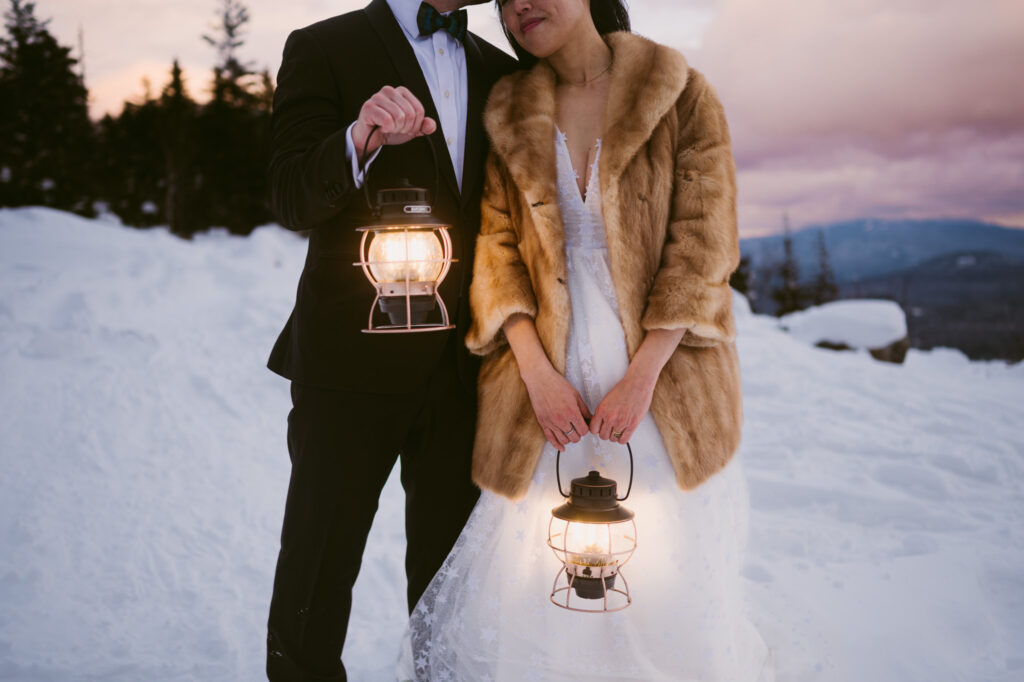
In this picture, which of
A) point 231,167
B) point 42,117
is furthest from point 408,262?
point 231,167

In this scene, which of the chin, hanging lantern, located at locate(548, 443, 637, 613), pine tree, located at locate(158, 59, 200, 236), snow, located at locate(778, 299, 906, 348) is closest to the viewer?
hanging lantern, located at locate(548, 443, 637, 613)

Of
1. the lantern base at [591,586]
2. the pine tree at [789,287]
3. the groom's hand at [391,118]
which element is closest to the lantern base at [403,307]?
the groom's hand at [391,118]

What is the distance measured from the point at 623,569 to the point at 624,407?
20.1 inches

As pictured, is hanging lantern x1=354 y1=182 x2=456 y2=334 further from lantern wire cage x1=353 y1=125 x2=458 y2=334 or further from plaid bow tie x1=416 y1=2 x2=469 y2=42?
plaid bow tie x1=416 y1=2 x2=469 y2=42

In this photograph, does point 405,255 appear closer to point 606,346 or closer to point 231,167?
point 606,346

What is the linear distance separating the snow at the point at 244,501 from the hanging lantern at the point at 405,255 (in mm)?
1831

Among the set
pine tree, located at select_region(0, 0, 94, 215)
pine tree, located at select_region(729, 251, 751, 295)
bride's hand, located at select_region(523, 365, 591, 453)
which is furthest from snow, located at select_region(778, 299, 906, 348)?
pine tree, located at select_region(729, 251, 751, 295)

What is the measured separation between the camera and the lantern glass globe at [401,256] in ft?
5.06

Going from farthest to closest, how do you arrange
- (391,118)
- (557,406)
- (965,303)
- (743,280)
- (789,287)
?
1. (965,303)
2. (789,287)
3. (743,280)
4. (557,406)
5. (391,118)

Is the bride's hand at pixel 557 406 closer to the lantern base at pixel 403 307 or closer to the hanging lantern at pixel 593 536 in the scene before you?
the hanging lantern at pixel 593 536

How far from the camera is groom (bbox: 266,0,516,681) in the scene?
6.55 ft

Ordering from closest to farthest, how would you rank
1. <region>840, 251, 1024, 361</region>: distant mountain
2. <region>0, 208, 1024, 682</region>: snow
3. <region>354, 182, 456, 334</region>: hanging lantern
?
<region>354, 182, 456, 334</region>: hanging lantern → <region>0, 208, 1024, 682</region>: snow → <region>840, 251, 1024, 361</region>: distant mountain

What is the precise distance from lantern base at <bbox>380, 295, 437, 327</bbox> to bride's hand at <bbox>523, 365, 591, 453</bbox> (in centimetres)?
51

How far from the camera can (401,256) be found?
5.07 ft
